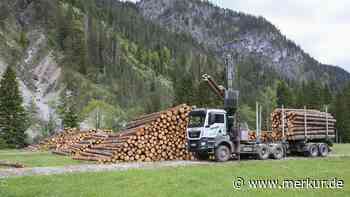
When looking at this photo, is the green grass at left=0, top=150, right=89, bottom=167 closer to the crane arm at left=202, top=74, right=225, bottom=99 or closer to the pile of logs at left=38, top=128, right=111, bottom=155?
the pile of logs at left=38, top=128, right=111, bottom=155

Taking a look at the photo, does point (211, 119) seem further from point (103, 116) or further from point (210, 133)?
point (103, 116)

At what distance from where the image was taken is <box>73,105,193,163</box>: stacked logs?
69.9ft

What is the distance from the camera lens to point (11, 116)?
151 feet

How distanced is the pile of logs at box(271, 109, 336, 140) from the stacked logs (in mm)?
6619

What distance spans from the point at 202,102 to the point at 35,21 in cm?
5195

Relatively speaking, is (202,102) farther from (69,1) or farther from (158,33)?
(158,33)

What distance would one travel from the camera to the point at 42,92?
2972 inches

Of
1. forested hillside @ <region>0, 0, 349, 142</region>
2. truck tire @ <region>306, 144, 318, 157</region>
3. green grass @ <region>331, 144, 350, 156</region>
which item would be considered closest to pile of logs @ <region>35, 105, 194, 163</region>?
truck tire @ <region>306, 144, 318, 157</region>

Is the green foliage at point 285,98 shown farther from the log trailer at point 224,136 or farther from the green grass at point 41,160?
the green grass at point 41,160

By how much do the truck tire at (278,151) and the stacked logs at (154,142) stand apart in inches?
192

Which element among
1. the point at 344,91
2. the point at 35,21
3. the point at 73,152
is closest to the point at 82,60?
the point at 35,21

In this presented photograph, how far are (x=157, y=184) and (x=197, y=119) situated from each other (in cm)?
945

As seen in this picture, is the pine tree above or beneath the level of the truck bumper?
above

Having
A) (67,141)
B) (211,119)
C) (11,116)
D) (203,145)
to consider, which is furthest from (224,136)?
(11,116)
